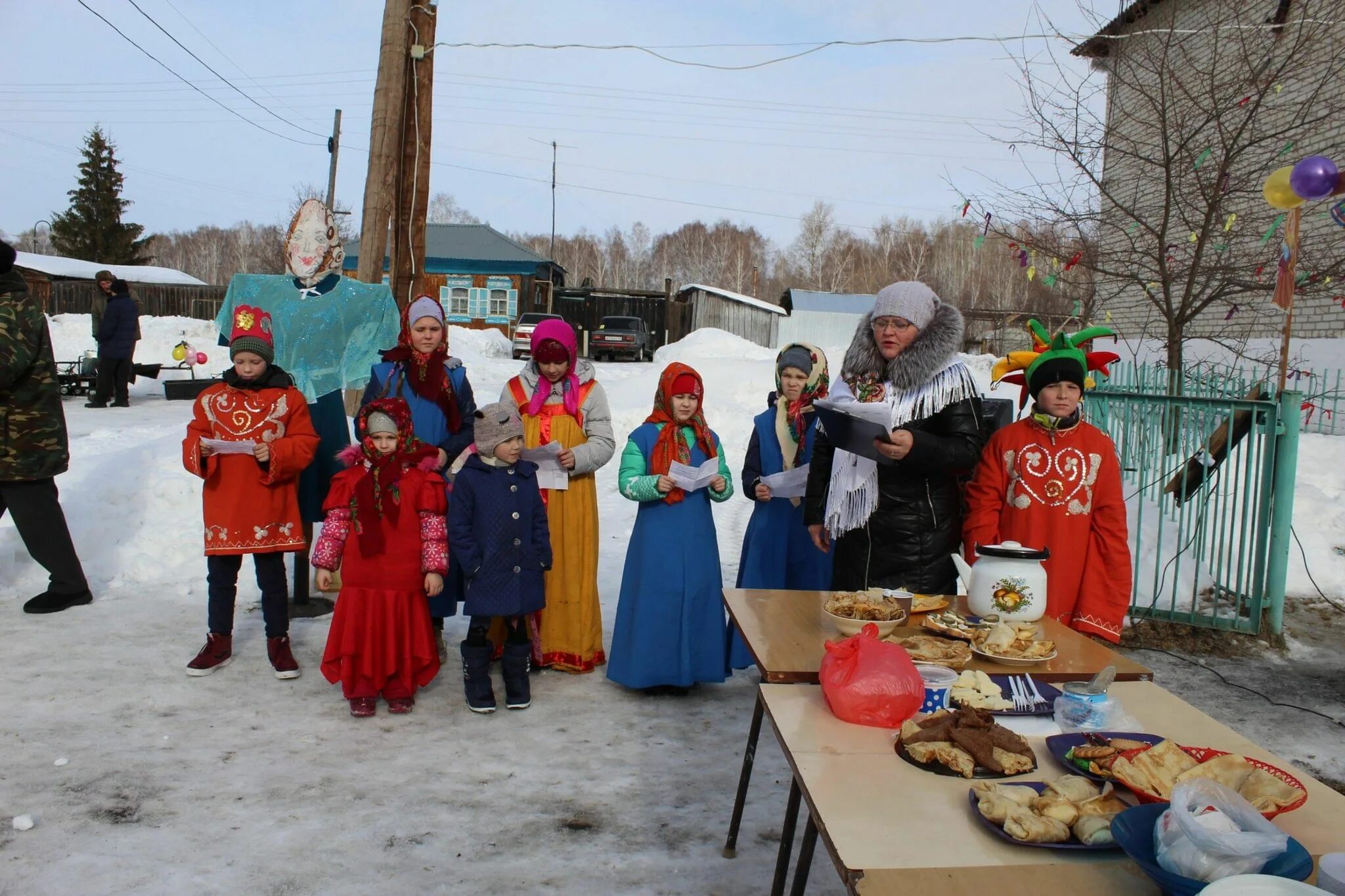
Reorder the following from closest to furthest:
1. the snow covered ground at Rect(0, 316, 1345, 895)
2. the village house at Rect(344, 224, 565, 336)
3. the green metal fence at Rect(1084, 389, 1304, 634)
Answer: the snow covered ground at Rect(0, 316, 1345, 895) < the green metal fence at Rect(1084, 389, 1304, 634) < the village house at Rect(344, 224, 565, 336)

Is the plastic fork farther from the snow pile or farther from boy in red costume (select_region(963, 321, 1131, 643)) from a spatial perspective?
the snow pile

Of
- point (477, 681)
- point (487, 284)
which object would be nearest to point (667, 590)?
point (477, 681)

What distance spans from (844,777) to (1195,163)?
745 cm

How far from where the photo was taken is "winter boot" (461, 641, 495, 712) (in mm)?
4395

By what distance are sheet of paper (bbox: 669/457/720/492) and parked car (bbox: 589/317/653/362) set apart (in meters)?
24.0

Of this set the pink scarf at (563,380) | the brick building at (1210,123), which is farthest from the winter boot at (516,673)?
the brick building at (1210,123)

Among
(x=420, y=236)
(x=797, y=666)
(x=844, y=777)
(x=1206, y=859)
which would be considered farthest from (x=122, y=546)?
(x=1206, y=859)

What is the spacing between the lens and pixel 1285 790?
166 cm

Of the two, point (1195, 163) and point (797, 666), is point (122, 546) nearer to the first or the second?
point (797, 666)

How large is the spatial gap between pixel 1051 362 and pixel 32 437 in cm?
561

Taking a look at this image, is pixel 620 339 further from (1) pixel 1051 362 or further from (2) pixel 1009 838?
(2) pixel 1009 838

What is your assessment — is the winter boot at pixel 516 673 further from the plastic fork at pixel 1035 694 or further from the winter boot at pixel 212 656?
the plastic fork at pixel 1035 694

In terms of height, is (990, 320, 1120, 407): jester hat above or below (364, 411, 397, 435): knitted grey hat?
above

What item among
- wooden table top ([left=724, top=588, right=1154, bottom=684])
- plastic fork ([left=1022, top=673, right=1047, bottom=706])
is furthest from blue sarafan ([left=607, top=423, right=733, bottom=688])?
plastic fork ([left=1022, top=673, right=1047, bottom=706])
